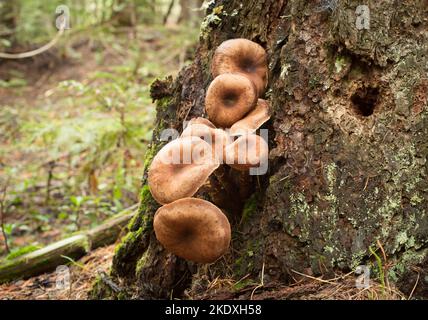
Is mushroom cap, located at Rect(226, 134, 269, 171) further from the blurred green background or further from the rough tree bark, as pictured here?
the blurred green background

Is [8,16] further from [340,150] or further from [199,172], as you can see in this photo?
[340,150]

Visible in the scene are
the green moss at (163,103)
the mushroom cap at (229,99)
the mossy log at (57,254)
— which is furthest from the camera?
the mossy log at (57,254)

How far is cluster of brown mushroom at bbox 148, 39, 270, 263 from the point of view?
2.66 metres

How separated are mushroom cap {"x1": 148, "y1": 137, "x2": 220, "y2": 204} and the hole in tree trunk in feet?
3.47

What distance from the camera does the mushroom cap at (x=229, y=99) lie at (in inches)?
123

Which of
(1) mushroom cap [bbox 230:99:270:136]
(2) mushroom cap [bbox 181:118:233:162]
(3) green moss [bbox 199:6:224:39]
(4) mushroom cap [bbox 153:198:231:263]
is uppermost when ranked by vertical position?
(3) green moss [bbox 199:6:224:39]

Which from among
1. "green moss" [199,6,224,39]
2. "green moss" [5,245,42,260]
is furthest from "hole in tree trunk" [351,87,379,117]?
"green moss" [5,245,42,260]

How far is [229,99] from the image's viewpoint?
3.19 m

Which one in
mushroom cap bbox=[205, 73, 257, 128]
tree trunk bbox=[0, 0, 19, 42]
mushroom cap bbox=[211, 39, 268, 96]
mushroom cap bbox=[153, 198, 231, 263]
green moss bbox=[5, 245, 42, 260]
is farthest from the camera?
tree trunk bbox=[0, 0, 19, 42]

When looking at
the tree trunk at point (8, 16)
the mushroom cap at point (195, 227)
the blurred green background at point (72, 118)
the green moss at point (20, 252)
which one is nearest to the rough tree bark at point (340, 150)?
the mushroom cap at point (195, 227)

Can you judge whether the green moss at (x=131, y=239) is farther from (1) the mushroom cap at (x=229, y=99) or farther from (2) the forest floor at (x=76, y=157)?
(2) the forest floor at (x=76, y=157)

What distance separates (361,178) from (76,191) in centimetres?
540

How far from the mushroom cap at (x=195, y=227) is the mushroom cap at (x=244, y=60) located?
3.75 ft

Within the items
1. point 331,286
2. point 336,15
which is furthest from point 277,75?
point 331,286
